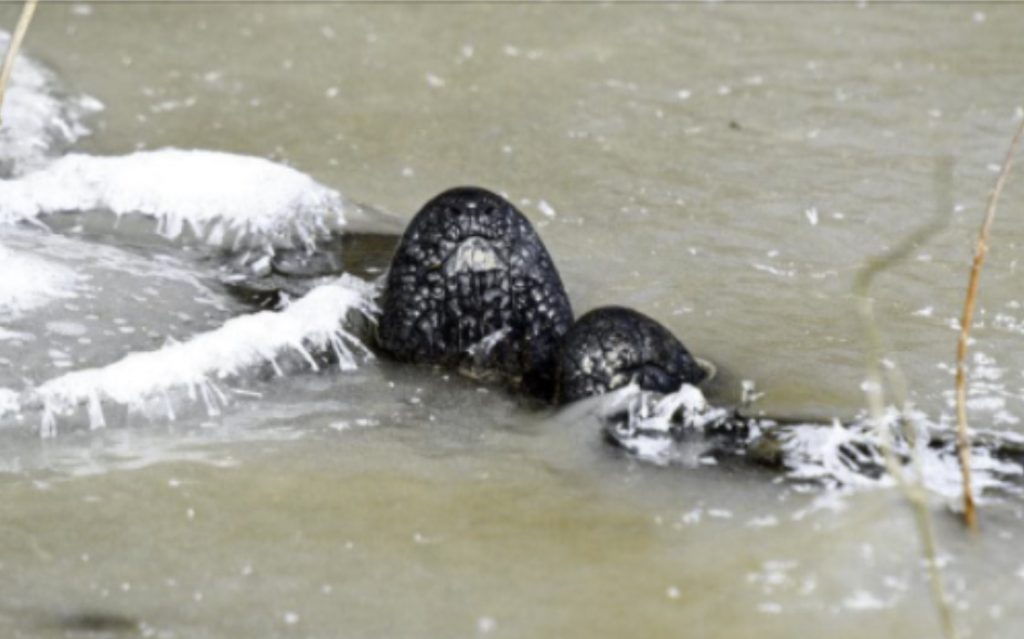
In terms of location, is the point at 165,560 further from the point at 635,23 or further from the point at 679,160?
the point at 635,23

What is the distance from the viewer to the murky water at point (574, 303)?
9.19 ft

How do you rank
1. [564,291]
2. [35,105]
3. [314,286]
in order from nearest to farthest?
[564,291]
[314,286]
[35,105]

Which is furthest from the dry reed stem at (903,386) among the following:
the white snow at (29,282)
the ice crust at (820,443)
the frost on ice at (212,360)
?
the white snow at (29,282)

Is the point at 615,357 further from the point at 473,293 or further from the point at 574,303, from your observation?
the point at 574,303

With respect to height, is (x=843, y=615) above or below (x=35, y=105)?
below

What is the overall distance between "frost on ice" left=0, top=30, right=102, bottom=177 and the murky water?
96 mm

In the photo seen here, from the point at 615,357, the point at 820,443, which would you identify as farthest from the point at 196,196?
the point at 820,443

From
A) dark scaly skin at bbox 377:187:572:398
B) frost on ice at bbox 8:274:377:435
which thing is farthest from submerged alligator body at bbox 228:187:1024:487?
frost on ice at bbox 8:274:377:435

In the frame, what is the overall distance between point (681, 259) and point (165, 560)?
74.6 inches

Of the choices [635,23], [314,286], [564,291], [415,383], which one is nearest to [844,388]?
[564,291]

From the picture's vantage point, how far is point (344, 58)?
238 inches

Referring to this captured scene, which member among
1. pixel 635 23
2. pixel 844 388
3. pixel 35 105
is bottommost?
pixel 844 388

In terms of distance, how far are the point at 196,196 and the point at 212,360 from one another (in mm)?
995

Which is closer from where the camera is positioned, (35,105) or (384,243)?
(384,243)
